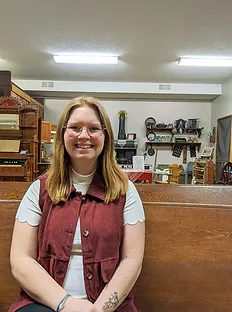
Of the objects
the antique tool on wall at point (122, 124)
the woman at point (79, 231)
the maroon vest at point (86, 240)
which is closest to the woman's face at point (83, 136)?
the woman at point (79, 231)

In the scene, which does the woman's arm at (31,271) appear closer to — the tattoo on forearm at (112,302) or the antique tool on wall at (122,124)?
the tattoo on forearm at (112,302)

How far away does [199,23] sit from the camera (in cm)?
398

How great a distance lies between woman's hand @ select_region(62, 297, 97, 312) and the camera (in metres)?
1.14

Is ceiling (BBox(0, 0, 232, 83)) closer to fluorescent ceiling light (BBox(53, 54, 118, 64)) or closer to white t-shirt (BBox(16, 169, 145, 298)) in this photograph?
fluorescent ceiling light (BBox(53, 54, 118, 64))

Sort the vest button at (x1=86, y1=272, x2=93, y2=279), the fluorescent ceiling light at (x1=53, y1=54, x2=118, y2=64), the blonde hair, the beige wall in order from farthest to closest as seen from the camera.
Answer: the beige wall
the fluorescent ceiling light at (x1=53, y1=54, x2=118, y2=64)
the blonde hair
the vest button at (x1=86, y1=272, x2=93, y2=279)

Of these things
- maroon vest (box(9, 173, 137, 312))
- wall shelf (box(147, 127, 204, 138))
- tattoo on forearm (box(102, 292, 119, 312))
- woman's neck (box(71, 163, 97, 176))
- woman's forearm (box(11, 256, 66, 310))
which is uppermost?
wall shelf (box(147, 127, 204, 138))

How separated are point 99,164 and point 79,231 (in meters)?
0.34

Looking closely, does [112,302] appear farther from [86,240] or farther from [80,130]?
[80,130]

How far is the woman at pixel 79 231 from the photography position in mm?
1234

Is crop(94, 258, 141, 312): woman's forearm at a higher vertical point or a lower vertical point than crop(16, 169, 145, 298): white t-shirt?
lower

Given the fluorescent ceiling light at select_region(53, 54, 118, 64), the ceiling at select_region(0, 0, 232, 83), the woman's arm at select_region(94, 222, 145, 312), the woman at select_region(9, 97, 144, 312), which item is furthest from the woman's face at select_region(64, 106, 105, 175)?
the fluorescent ceiling light at select_region(53, 54, 118, 64)

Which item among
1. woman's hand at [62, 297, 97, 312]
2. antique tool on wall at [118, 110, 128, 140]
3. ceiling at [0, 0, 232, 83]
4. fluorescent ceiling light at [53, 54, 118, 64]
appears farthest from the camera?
antique tool on wall at [118, 110, 128, 140]

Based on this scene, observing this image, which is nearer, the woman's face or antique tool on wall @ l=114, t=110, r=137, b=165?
the woman's face

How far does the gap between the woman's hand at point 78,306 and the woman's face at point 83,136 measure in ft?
1.85
